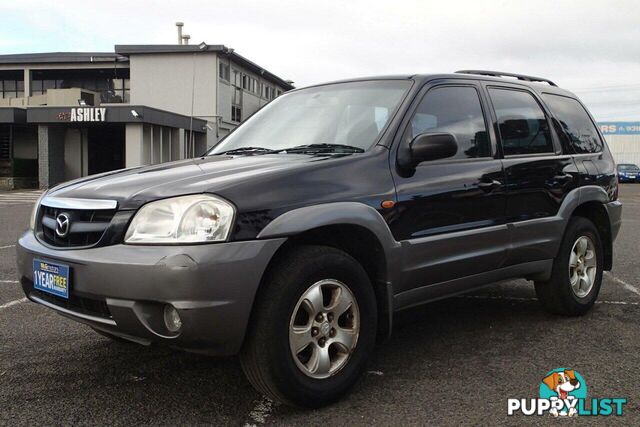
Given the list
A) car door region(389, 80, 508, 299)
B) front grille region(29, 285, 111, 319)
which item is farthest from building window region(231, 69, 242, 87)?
front grille region(29, 285, 111, 319)

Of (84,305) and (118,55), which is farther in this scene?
(118,55)

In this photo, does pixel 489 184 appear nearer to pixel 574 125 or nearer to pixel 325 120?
pixel 325 120

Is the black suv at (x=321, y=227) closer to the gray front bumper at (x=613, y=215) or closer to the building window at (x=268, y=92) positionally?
the gray front bumper at (x=613, y=215)

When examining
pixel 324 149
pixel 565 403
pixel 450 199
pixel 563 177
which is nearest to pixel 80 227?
pixel 324 149

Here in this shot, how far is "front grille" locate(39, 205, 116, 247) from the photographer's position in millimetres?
2789

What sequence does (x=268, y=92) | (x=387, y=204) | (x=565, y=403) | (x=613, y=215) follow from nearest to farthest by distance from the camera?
1. (x=565, y=403)
2. (x=387, y=204)
3. (x=613, y=215)
4. (x=268, y=92)

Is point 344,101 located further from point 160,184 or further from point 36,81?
point 36,81

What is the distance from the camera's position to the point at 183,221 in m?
2.62

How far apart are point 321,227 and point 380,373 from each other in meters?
1.02

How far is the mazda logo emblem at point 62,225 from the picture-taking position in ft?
9.59

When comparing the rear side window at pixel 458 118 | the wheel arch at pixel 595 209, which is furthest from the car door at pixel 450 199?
the wheel arch at pixel 595 209

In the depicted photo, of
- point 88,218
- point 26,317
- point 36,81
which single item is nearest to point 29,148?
point 36,81

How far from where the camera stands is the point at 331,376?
2.95m

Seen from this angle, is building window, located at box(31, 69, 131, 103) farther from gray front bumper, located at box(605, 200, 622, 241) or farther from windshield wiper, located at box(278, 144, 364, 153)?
windshield wiper, located at box(278, 144, 364, 153)
